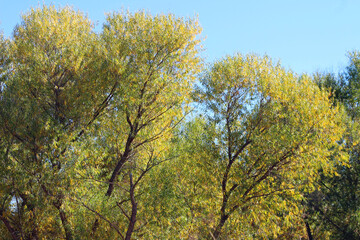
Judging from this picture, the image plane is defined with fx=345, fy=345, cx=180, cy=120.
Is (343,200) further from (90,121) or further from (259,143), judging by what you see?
(90,121)

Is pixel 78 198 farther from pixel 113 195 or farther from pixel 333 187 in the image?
pixel 333 187

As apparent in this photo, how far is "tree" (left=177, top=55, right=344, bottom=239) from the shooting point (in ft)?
47.5

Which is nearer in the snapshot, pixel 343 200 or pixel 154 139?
pixel 154 139

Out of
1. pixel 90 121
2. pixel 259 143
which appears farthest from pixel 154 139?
pixel 259 143

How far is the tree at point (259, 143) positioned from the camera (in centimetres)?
1448

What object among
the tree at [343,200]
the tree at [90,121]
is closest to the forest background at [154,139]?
the tree at [90,121]

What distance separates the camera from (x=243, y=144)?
51.8ft

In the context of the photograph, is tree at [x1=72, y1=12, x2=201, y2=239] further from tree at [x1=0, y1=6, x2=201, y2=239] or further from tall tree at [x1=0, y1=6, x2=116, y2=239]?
tall tree at [x1=0, y1=6, x2=116, y2=239]

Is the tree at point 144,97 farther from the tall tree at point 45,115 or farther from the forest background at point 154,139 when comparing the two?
the tall tree at point 45,115

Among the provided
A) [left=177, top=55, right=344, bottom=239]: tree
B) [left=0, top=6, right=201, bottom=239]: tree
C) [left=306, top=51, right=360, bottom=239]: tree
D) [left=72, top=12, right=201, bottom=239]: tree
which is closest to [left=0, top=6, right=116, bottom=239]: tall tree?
[left=0, top=6, right=201, bottom=239]: tree

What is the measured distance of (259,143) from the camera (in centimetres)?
1493

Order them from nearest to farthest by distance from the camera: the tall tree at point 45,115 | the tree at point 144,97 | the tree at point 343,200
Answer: the tall tree at point 45,115 < the tree at point 144,97 < the tree at point 343,200

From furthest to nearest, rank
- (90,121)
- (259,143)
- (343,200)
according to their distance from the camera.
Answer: (343,200) < (90,121) < (259,143)

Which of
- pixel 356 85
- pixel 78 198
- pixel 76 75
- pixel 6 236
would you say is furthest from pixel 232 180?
pixel 356 85
